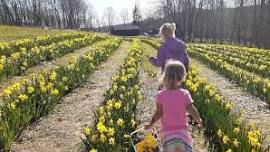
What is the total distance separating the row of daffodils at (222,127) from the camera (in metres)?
5.36

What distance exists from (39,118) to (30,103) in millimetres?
530

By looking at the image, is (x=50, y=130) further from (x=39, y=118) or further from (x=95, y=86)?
(x=95, y=86)

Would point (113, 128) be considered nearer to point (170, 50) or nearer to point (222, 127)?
point (222, 127)

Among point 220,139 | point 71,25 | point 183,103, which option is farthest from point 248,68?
point 71,25

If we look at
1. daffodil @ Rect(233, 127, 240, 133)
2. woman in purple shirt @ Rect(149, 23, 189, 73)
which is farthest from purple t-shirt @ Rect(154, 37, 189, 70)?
daffodil @ Rect(233, 127, 240, 133)

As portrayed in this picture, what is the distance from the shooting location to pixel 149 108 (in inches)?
357

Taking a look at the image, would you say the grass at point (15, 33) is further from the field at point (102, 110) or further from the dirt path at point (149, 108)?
the dirt path at point (149, 108)

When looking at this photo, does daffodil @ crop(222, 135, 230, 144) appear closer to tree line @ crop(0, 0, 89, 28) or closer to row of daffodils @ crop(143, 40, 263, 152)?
row of daffodils @ crop(143, 40, 263, 152)

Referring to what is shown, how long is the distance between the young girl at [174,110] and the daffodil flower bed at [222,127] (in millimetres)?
1211

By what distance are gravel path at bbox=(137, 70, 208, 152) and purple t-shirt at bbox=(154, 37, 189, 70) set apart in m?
1.34

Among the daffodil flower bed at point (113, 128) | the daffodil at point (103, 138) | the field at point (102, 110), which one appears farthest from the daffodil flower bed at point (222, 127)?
the daffodil at point (103, 138)

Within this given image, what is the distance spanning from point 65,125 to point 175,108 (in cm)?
393

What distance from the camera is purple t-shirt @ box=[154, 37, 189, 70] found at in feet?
22.9

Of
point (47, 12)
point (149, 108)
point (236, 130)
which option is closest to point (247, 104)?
point (149, 108)
